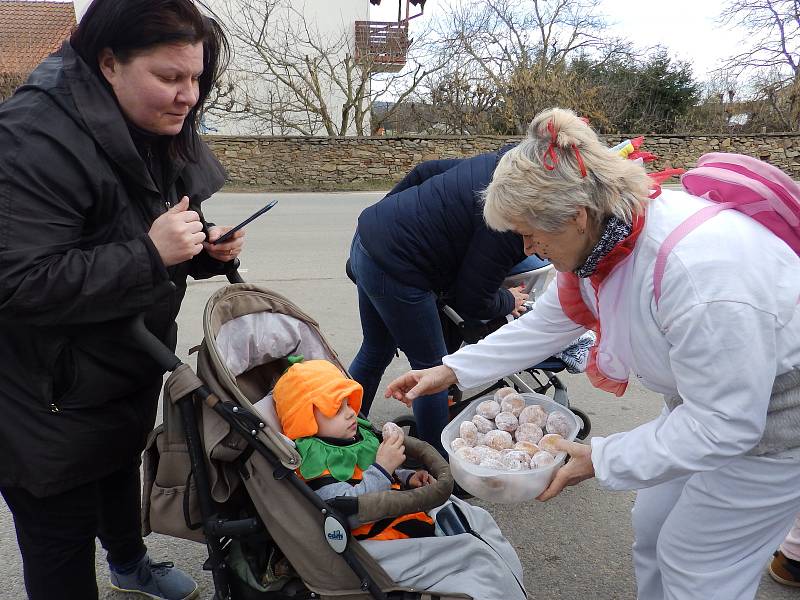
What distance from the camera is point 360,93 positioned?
1847 centimetres

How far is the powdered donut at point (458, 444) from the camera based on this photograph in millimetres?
1984

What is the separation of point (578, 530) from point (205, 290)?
14.9 ft

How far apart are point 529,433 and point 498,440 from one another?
0.11m

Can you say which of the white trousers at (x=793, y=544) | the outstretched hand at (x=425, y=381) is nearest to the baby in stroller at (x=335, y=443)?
the outstretched hand at (x=425, y=381)

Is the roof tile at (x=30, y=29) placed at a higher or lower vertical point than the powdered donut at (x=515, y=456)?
higher

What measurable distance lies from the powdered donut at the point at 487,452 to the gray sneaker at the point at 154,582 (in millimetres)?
1296

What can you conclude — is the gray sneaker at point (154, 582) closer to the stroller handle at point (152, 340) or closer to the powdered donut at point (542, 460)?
the stroller handle at point (152, 340)

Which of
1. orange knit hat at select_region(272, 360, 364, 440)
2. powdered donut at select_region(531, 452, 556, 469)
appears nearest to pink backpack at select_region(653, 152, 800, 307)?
powdered donut at select_region(531, 452, 556, 469)

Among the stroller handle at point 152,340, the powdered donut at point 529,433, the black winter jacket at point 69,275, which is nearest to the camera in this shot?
the black winter jacket at point 69,275

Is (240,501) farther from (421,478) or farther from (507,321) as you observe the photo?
(507,321)

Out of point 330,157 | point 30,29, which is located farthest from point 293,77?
point 30,29

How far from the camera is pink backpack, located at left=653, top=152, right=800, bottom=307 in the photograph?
4.88ft

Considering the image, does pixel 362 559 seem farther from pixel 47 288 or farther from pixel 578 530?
pixel 578 530

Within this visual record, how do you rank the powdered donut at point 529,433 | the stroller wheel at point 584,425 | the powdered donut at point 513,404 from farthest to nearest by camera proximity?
the stroller wheel at point 584,425, the powdered donut at point 513,404, the powdered donut at point 529,433
